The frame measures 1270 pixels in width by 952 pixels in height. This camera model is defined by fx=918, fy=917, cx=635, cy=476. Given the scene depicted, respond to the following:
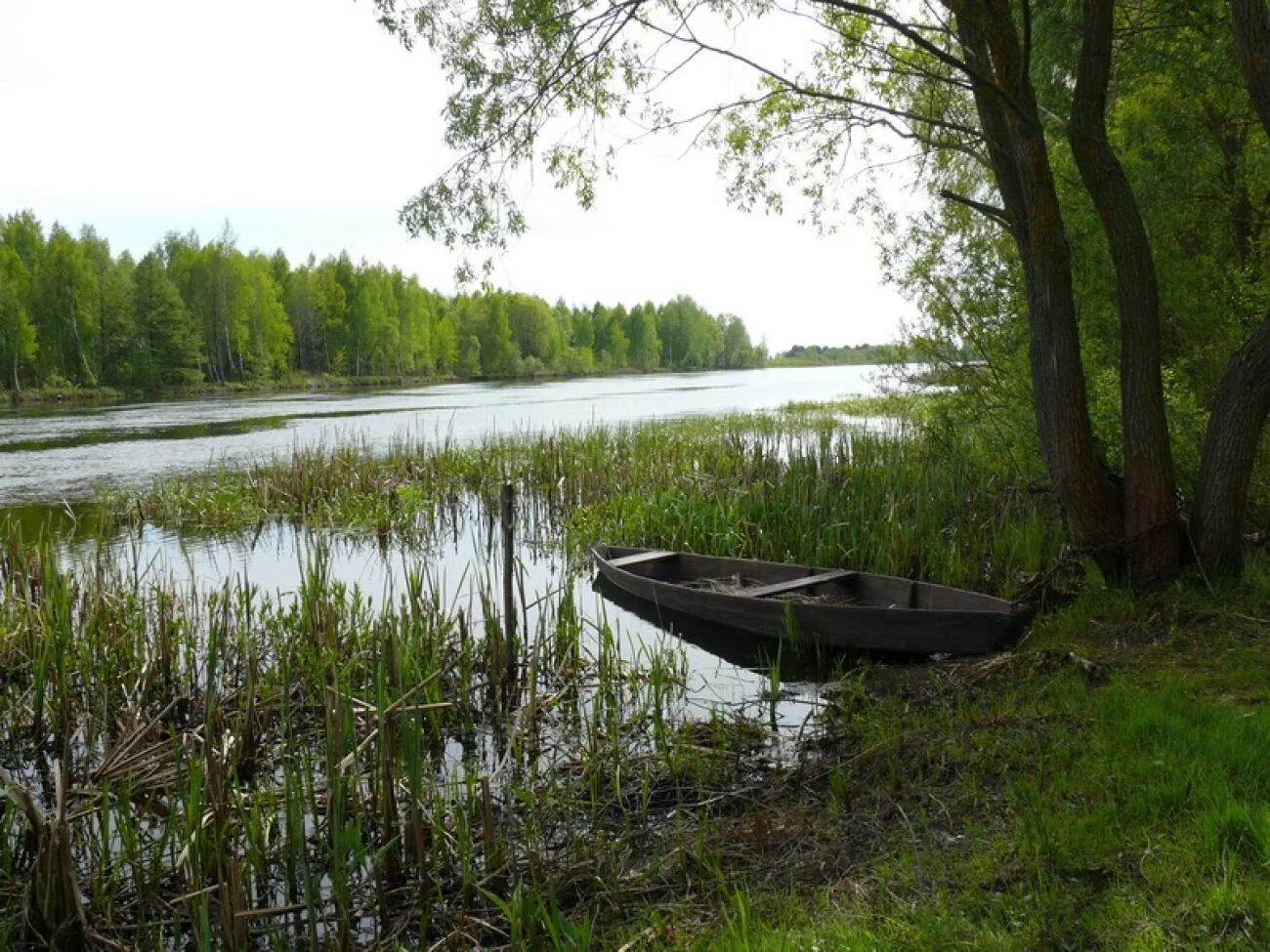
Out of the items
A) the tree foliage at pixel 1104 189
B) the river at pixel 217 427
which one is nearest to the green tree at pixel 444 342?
the river at pixel 217 427

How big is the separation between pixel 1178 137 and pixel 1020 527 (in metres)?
4.08

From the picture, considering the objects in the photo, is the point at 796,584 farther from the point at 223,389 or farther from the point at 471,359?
the point at 471,359

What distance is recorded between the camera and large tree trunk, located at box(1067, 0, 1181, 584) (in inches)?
267

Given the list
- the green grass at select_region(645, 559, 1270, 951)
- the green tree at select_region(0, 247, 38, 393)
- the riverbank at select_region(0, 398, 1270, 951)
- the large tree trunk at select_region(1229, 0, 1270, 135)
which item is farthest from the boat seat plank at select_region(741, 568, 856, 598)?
the green tree at select_region(0, 247, 38, 393)

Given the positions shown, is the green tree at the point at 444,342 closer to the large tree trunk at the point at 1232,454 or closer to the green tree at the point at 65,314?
the green tree at the point at 65,314

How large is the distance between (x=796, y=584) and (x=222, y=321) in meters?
63.4

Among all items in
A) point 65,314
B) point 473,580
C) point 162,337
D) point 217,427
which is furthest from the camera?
point 162,337

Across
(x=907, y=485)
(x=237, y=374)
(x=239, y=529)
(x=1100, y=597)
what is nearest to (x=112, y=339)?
(x=237, y=374)

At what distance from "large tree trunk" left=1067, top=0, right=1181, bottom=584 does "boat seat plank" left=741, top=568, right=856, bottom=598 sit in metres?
2.59

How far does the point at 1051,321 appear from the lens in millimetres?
7141

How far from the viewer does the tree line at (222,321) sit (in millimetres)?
56594

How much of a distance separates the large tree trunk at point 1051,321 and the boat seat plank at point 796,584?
2161 mm

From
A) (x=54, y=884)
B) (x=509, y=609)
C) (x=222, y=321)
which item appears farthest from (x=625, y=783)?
(x=222, y=321)

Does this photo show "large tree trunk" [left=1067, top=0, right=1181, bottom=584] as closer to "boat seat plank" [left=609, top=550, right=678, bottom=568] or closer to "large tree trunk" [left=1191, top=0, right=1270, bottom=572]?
"large tree trunk" [left=1191, top=0, right=1270, bottom=572]
